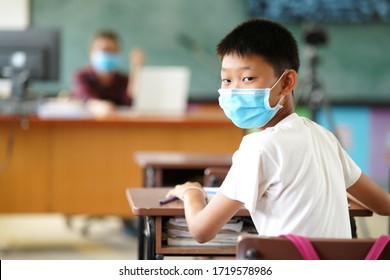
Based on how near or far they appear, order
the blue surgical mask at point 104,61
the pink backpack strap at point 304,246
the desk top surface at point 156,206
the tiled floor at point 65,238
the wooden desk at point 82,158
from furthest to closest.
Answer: the blue surgical mask at point 104,61 < the wooden desk at point 82,158 < the tiled floor at point 65,238 < the desk top surface at point 156,206 < the pink backpack strap at point 304,246

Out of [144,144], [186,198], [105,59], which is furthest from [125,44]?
[186,198]

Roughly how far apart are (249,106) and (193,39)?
4648mm

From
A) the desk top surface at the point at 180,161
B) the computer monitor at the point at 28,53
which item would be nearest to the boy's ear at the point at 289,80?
the desk top surface at the point at 180,161

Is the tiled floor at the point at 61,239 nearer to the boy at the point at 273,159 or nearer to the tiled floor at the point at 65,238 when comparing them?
the tiled floor at the point at 65,238

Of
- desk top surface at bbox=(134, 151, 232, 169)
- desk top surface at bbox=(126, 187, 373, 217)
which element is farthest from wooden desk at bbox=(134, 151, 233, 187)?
desk top surface at bbox=(126, 187, 373, 217)

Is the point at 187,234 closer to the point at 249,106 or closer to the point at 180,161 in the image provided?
the point at 249,106

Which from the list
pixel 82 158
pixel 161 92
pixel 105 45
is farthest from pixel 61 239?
pixel 105 45

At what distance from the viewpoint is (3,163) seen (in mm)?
4266

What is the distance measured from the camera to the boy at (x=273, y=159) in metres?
1.69

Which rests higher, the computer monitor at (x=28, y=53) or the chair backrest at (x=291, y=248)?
the computer monitor at (x=28, y=53)

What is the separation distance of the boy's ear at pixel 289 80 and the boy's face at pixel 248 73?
0.05ft

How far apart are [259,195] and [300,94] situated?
160 inches

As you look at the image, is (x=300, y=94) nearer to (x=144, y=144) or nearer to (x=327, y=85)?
(x=327, y=85)

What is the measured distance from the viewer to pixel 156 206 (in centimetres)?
208
